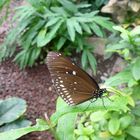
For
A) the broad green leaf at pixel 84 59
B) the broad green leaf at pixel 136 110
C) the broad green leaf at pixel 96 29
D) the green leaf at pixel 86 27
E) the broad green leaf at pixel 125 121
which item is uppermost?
the broad green leaf at pixel 125 121

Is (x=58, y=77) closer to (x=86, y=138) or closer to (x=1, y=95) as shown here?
(x=86, y=138)

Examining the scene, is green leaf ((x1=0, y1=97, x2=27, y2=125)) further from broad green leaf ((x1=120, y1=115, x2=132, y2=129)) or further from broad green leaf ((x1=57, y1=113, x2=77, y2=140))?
broad green leaf ((x1=57, y1=113, x2=77, y2=140))

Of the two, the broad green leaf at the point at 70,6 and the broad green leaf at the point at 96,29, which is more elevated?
the broad green leaf at the point at 70,6

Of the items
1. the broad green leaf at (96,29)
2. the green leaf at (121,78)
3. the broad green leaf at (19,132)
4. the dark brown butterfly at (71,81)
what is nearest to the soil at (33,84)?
the broad green leaf at (96,29)

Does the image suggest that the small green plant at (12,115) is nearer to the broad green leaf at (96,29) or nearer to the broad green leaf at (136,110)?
the broad green leaf at (96,29)

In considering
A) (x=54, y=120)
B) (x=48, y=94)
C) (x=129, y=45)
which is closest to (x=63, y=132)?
(x=54, y=120)
